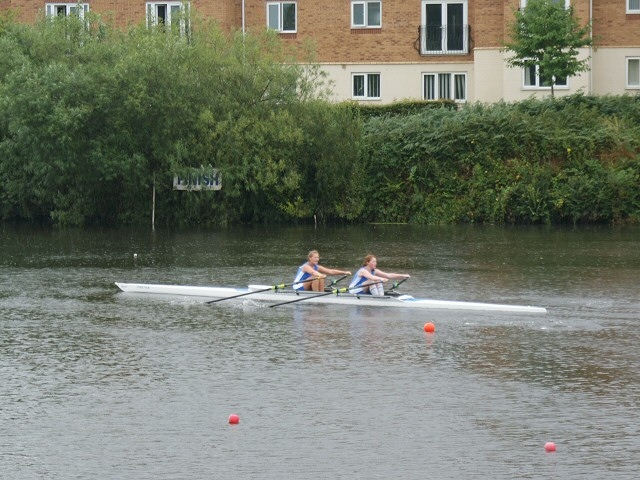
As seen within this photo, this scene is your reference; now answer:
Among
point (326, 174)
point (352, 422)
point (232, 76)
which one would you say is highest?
point (232, 76)

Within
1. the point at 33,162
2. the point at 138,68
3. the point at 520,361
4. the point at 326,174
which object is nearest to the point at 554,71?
the point at 326,174

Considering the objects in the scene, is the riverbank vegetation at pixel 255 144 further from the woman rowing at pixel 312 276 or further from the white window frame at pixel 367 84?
the woman rowing at pixel 312 276

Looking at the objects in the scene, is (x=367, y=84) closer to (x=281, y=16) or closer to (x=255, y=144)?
(x=281, y=16)

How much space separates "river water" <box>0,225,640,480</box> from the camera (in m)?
14.8

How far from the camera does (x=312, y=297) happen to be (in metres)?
26.5

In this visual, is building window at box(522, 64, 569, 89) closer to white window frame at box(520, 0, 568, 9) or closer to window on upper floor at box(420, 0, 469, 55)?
white window frame at box(520, 0, 568, 9)

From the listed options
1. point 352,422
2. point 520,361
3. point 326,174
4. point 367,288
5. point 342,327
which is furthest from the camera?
point 326,174

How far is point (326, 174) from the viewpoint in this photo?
4784 centimetres

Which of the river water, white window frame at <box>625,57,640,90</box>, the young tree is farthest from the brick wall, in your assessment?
the river water

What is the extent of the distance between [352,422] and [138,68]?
30.4 m

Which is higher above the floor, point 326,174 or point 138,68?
point 138,68

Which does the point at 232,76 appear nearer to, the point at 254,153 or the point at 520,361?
the point at 254,153

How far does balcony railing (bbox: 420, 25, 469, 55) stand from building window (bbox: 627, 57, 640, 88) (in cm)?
721

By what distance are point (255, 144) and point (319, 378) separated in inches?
1119
